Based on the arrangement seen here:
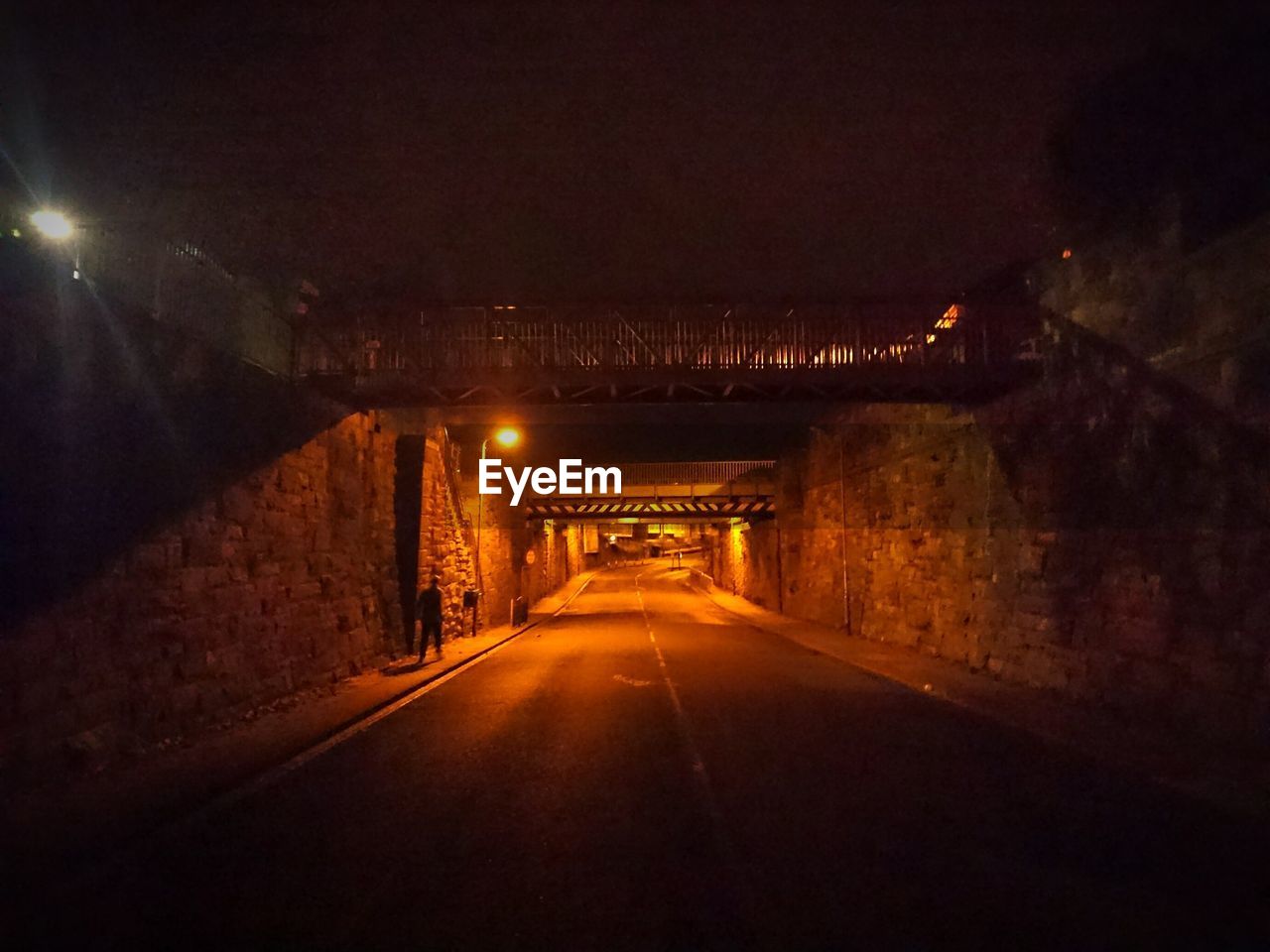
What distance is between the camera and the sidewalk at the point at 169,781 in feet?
21.5

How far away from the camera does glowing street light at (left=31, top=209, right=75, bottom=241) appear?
32.0 ft

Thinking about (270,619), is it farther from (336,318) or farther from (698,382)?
(698,382)

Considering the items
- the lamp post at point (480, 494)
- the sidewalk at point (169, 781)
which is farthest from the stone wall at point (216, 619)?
the lamp post at point (480, 494)

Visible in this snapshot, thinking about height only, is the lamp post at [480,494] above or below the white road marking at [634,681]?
above

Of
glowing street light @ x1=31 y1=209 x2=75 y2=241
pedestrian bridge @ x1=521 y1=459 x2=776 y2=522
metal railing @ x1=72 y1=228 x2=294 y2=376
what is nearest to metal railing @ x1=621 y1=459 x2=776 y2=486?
pedestrian bridge @ x1=521 y1=459 x2=776 y2=522

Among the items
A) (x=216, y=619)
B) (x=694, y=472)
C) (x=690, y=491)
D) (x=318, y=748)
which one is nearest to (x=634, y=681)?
(x=318, y=748)

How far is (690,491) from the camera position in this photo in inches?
1565

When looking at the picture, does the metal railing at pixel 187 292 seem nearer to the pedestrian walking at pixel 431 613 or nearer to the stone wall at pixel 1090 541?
the pedestrian walking at pixel 431 613

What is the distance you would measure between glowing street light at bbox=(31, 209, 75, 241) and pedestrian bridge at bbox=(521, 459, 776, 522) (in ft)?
89.8

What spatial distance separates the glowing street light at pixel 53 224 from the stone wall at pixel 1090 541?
1225cm

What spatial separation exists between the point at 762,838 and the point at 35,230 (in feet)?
29.4

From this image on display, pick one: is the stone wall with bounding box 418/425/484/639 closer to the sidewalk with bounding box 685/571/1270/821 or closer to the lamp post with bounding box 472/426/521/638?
the lamp post with bounding box 472/426/521/638

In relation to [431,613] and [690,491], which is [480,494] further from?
[690,491]

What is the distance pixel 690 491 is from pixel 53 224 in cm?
3098
